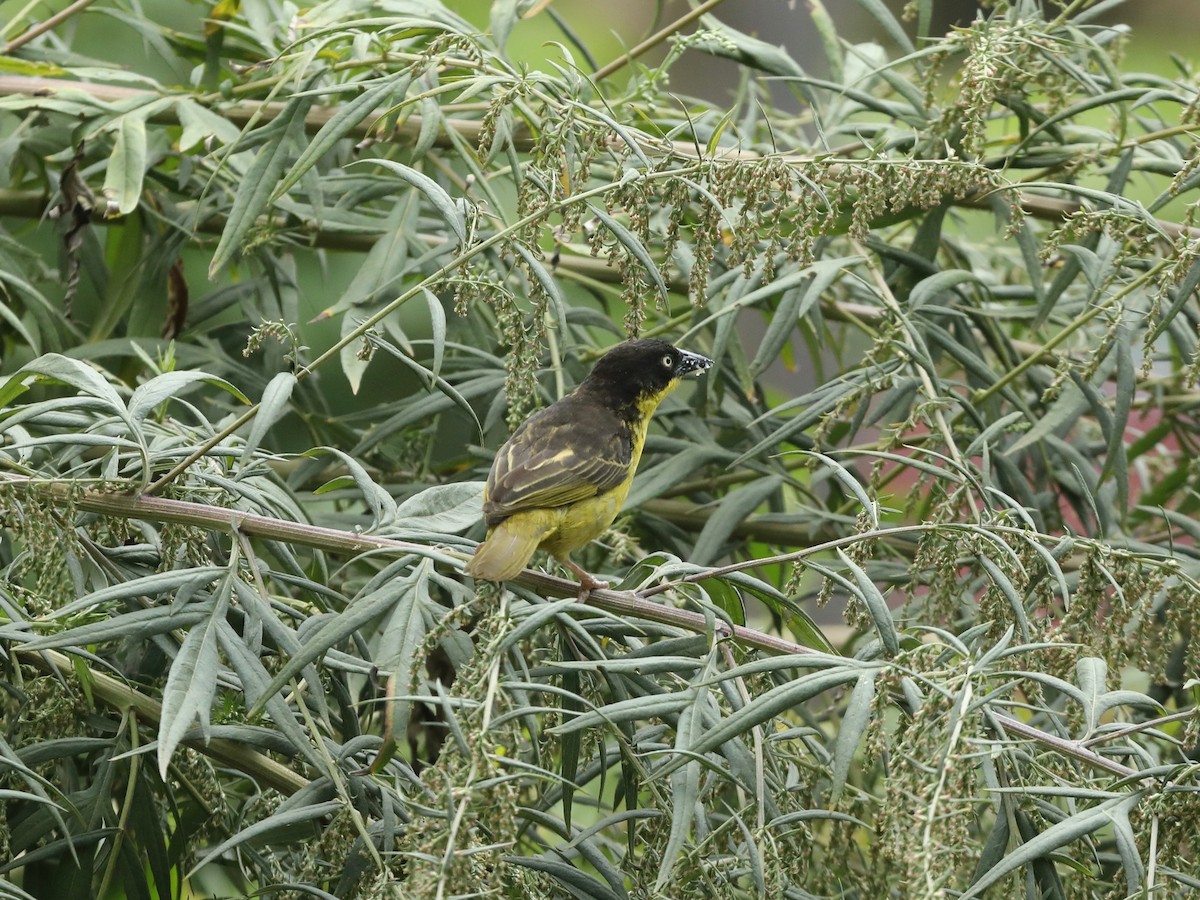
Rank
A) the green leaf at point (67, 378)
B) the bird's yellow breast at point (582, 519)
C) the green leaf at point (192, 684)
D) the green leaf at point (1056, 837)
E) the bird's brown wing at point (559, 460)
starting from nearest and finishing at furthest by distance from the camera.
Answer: the green leaf at point (1056, 837) → the green leaf at point (192, 684) → the green leaf at point (67, 378) → the bird's brown wing at point (559, 460) → the bird's yellow breast at point (582, 519)

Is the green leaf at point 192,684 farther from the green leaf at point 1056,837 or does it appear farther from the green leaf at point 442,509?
the green leaf at point 1056,837

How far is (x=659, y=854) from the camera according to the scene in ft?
6.03

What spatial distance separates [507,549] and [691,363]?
0.98m

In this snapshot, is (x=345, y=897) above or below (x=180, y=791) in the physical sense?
above

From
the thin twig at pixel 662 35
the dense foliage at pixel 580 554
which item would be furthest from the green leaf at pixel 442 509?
the thin twig at pixel 662 35

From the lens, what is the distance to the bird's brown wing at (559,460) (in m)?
2.45

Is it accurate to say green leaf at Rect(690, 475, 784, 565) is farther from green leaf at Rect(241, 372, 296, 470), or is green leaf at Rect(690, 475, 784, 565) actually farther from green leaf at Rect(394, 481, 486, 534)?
green leaf at Rect(241, 372, 296, 470)

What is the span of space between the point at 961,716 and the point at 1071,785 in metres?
0.58

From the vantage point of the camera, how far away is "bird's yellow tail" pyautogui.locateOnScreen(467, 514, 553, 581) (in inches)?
80.4

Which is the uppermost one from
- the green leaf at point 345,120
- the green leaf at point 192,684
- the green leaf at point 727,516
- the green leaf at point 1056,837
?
the green leaf at point 345,120

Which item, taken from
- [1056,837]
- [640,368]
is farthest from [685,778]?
[640,368]

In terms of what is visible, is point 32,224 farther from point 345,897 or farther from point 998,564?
point 998,564

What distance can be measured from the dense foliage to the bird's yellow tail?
63mm

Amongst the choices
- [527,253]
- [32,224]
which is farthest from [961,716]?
[32,224]
